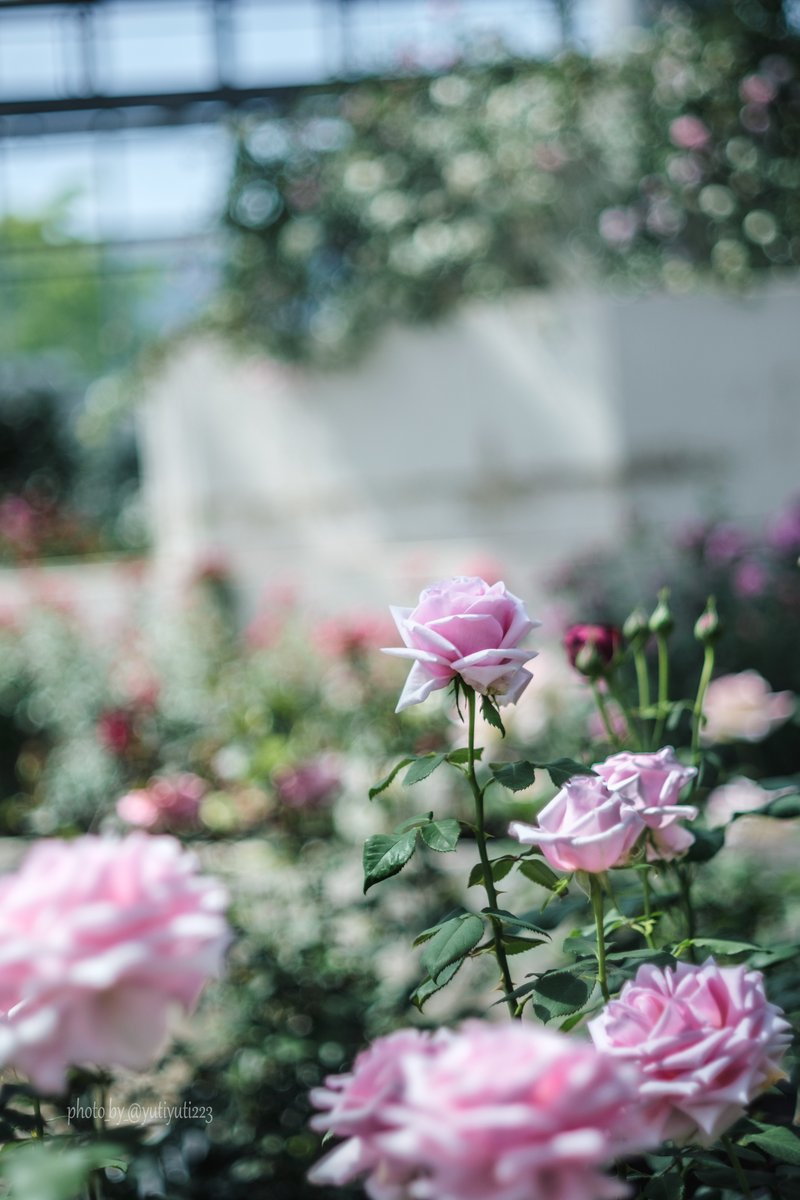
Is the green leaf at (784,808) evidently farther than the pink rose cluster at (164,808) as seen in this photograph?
No

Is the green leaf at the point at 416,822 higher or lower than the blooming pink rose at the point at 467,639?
lower

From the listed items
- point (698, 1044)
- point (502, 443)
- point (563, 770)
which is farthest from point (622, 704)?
point (502, 443)

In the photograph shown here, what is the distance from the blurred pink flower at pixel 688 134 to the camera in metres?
4.61

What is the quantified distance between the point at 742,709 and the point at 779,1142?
115 cm

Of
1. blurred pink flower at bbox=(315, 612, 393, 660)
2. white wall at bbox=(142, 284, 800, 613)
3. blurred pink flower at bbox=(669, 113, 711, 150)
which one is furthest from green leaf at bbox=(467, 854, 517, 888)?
blurred pink flower at bbox=(669, 113, 711, 150)

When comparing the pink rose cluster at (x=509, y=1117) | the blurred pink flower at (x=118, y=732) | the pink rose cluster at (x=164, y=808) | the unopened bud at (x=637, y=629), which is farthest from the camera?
the blurred pink flower at (x=118, y=732)

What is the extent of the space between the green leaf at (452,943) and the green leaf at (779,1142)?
0.75ft

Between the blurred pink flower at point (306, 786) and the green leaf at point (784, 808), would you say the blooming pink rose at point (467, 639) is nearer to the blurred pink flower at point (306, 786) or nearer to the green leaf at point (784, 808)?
the green leaf at point (784, 808)

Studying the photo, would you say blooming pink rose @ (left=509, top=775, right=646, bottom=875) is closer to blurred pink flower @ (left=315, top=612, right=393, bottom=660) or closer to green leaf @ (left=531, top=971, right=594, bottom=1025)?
green leaf @ (left=531, top=971, right=594, bottom=1025)

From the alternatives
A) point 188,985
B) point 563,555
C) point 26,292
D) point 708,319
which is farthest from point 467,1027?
point 26,292

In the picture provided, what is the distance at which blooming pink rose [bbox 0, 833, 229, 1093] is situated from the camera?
51 centimetres

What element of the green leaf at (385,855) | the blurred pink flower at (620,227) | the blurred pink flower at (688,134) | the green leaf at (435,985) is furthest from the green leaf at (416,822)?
the blurred pink flower at (688,134)

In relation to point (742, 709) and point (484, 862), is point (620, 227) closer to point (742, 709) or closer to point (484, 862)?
point (742, 709)

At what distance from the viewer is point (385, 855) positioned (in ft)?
2.98
